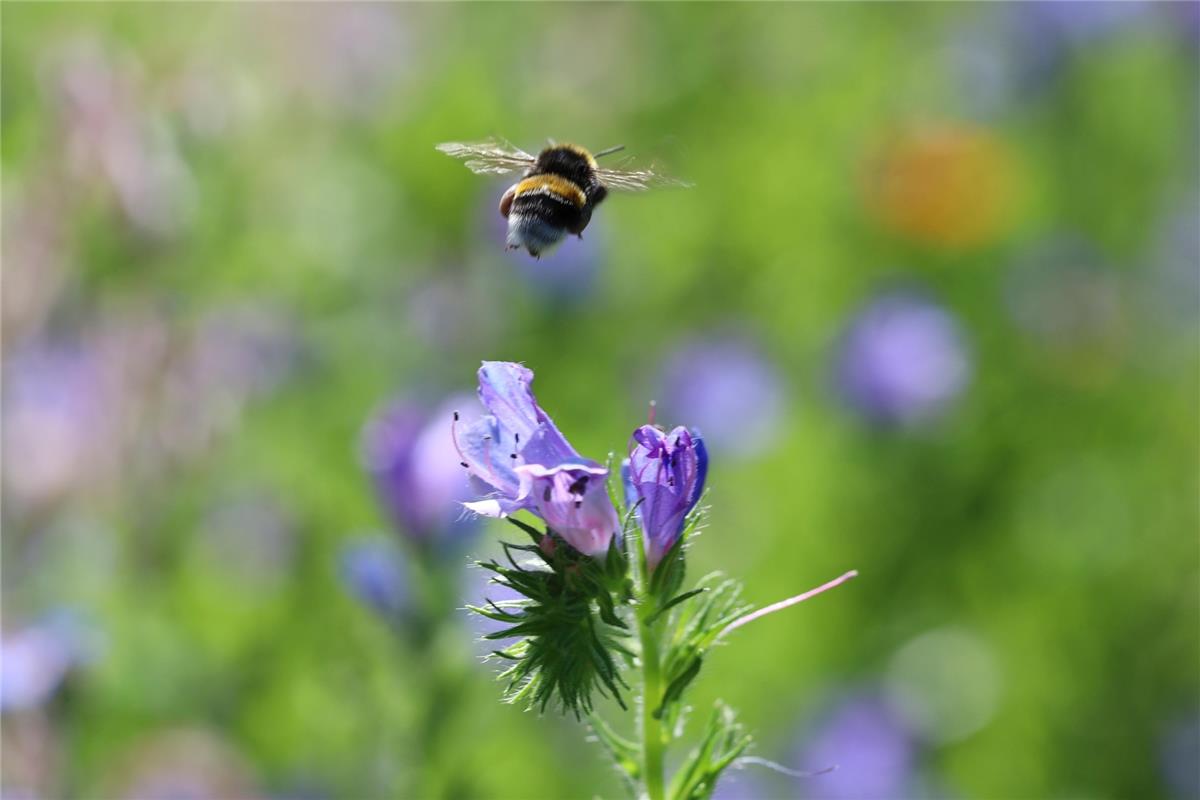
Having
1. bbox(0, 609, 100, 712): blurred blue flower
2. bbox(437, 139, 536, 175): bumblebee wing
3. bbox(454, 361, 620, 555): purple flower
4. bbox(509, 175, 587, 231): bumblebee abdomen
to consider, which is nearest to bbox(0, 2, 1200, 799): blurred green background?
bbox(0, 609, 100, 712): blurred blue flower

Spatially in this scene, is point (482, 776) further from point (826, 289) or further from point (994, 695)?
point (826, 289)

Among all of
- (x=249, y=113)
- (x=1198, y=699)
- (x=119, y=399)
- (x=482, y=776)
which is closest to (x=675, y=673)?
(x=482, y=776)

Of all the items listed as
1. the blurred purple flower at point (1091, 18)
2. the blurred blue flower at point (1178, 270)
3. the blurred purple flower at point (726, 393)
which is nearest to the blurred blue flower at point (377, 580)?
the blurred purple flower at point (726, 393)

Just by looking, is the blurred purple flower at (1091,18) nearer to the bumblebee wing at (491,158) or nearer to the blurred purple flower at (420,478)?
the blurred purple flower at (420,478)

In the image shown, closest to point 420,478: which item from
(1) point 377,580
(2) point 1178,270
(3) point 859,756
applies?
(1) point 377,580

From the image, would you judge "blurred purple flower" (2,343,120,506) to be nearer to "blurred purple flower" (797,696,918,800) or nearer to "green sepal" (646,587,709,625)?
"blurred purple flower" (797,696,918,800)

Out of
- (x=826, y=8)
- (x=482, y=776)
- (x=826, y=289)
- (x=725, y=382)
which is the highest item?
(x=826, y=8)

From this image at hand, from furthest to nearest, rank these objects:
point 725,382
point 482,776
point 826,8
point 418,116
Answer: point 826,8 < point 418,116 < point 725,382 < point 482,776
